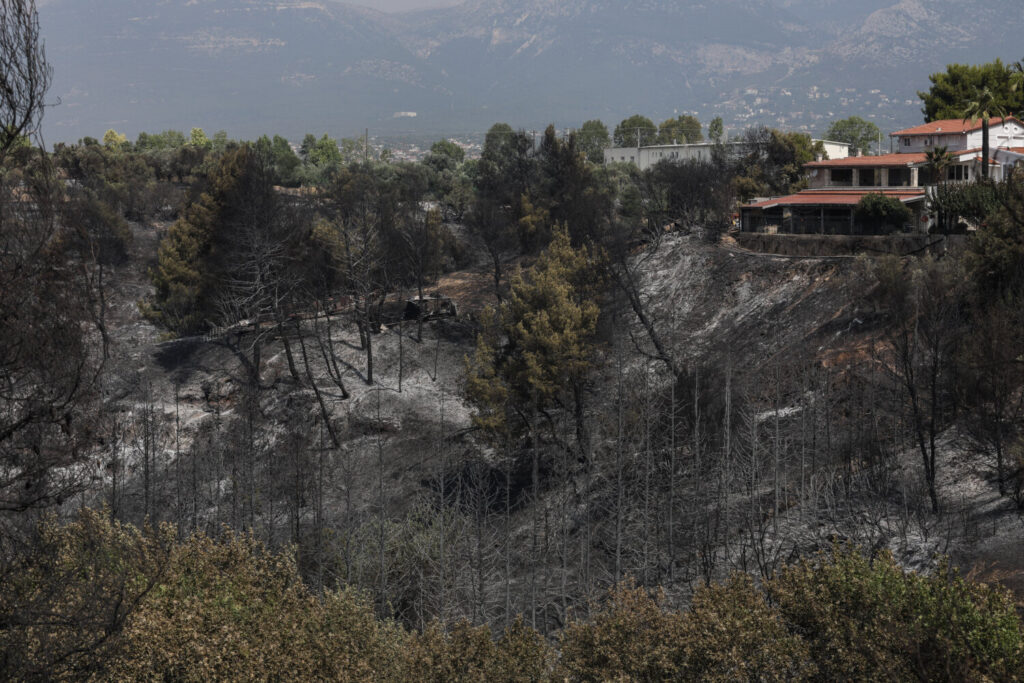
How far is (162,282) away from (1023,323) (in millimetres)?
46048

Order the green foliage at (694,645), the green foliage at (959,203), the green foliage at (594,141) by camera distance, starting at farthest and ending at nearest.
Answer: the green foliage at (594,141), the green foliage at (959,203), the green foliage at (694,645)

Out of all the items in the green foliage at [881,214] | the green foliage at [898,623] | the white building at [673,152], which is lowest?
the green foliage at [898,623]

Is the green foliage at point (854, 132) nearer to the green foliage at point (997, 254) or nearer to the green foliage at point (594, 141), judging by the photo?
the green foliage at point (594, 141)

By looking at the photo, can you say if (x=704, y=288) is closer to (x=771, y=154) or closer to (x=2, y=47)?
(x=771, y=154)

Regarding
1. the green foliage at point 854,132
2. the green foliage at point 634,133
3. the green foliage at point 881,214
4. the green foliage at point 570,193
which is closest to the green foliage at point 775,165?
the green foliage at point 570,193

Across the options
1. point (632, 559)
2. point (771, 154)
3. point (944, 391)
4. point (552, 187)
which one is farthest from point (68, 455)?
point (771, 154)

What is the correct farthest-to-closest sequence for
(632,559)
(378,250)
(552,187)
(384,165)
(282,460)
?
(384,165) → (552,187) → (378,250) → (282,460) → (632,559)

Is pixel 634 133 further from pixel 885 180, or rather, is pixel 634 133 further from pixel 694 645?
pixel 694 645

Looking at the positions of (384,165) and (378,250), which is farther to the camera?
(384,165)

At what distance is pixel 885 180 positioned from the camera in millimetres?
63219

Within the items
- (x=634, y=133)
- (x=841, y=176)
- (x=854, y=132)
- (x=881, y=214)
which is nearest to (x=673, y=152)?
(x=634, y=133)

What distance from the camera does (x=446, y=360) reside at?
58.1 metres

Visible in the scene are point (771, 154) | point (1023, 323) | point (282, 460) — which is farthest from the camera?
point (771, 154)

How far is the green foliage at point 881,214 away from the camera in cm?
5531
